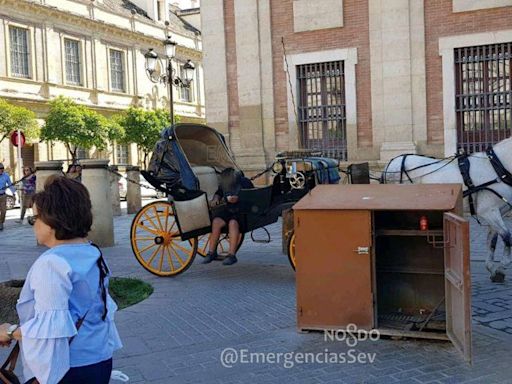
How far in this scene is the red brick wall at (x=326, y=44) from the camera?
15570mm

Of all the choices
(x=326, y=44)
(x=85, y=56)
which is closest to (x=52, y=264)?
(x=326, y=44)

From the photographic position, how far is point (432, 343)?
5289 millimetres

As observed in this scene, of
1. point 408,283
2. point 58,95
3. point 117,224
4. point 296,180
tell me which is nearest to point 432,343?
point 408,283

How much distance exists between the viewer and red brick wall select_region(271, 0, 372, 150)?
1557cm

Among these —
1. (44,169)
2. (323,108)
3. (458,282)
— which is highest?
(323,108)

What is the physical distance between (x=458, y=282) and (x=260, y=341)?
1825 millimetres

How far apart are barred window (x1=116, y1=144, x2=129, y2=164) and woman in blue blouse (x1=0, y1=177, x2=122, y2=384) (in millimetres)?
41741

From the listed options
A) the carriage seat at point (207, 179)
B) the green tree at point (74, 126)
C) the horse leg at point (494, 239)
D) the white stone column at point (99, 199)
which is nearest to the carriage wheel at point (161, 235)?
the carriage seat at point (207, 179)

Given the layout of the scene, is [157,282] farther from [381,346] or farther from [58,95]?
[58,95]

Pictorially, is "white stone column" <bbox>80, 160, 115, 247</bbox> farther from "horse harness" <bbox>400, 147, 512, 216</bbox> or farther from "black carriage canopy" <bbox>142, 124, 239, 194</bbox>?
"horse harness" <bbox>400, 147, 512, 216</bbox>

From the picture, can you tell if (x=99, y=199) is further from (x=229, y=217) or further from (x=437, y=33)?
(x=437, y=33)

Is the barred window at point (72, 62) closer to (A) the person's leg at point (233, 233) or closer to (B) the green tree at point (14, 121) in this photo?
(B) the green tree at point (14, 121)

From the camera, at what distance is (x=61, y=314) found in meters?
2.55

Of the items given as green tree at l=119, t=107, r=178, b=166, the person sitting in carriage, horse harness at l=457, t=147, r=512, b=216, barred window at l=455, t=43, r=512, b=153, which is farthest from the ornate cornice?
horse harness at l=457, t=147, r=512, b=216
